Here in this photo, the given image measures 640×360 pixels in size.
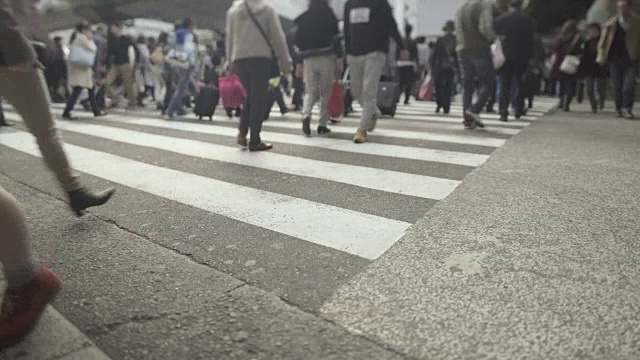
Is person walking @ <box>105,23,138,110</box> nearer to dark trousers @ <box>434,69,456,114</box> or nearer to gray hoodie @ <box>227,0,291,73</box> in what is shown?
gray hoodie @ <box>227,0,291,73</box>

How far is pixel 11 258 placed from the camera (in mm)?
1631

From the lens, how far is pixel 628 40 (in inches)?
304

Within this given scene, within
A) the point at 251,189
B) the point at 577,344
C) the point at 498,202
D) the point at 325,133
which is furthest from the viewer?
the point at 325,133

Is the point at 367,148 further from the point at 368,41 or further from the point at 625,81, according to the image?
the point at 625,81

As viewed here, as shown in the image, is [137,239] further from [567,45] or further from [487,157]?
[567,45]

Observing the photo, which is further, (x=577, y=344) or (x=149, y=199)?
(x=149, y=199)

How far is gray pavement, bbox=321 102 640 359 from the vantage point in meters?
1.58

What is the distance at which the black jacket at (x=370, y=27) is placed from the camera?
553cm

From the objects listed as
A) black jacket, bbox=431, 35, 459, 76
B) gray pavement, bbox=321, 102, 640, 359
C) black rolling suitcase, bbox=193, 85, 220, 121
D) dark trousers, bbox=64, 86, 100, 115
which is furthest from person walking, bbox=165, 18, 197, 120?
gray pavement, bbox=321, 102, 640, 359

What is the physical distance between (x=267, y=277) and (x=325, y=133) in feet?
15.6

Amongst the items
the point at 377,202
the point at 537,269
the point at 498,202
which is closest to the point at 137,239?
the point at 377,202

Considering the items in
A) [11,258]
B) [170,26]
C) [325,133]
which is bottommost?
[325,133]

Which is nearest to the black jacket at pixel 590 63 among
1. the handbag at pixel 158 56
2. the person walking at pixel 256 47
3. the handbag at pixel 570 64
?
the handbag at pixel 570 64

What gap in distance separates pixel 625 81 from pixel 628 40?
739 millimetres
